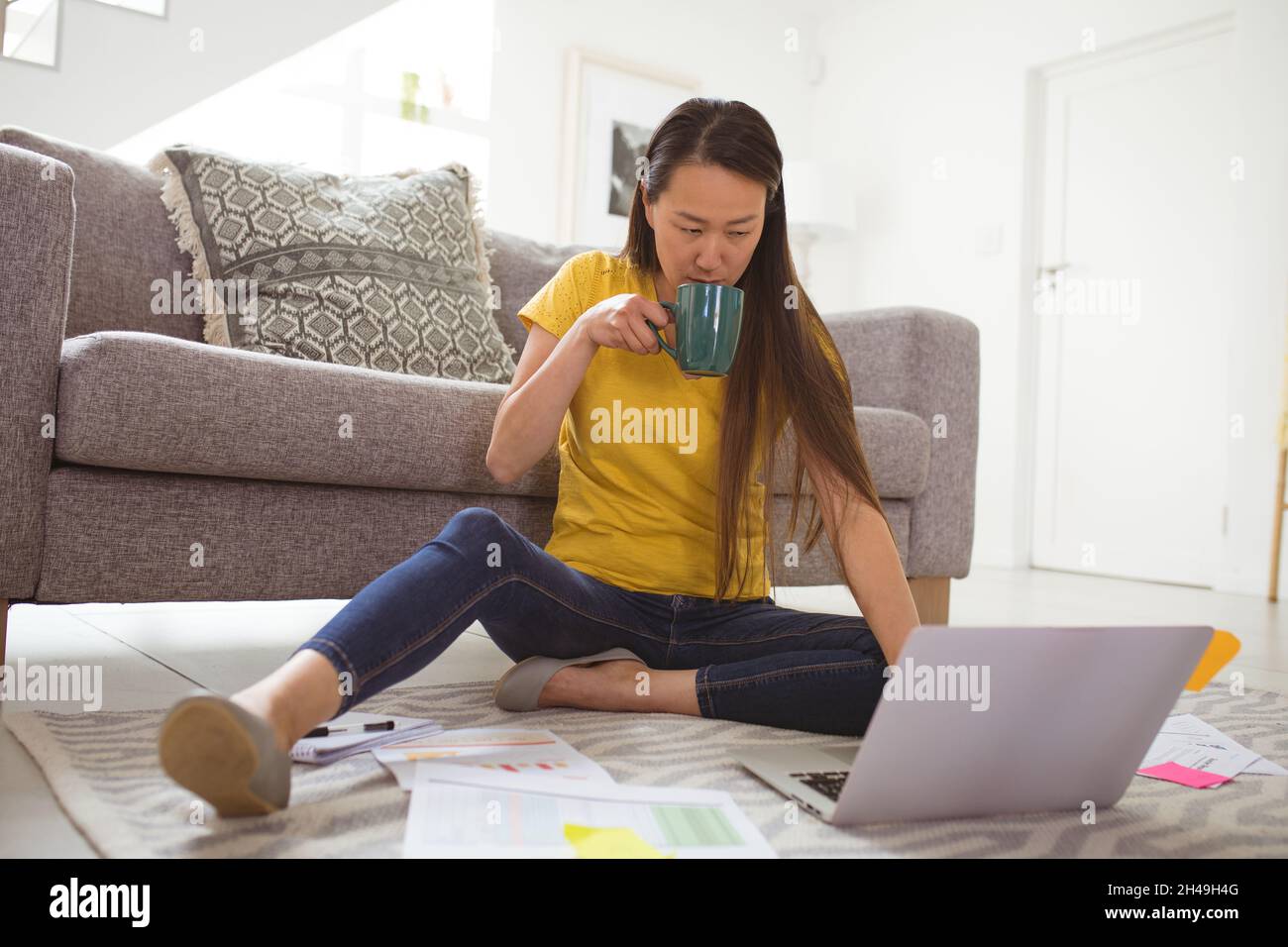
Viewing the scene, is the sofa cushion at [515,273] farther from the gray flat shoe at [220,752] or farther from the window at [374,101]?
the window at [374,101]

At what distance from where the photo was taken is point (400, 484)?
153 cm

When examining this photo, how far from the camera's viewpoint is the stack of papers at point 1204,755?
1145 mm

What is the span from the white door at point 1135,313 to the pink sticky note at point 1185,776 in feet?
8.77

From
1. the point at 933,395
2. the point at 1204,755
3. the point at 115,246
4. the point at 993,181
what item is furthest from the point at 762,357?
the point at 993,181

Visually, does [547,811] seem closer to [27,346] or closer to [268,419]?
[268,419]

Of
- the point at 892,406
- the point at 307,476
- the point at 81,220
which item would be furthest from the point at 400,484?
the point at 892,406

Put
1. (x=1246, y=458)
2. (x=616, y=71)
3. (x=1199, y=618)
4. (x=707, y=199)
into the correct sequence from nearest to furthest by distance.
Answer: (x=707, y=199), (x=1199, y=618), (x=1246, y=458), (x=616, y=71)

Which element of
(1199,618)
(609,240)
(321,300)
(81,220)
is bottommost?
(1199,618)

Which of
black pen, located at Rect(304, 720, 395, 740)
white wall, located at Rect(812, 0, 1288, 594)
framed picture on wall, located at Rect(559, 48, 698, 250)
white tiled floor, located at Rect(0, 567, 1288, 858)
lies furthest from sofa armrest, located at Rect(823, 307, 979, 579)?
framed picture on wall, located at Rect(559, 48, 698, 250)

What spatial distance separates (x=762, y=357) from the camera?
4.40 ft

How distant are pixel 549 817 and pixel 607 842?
7cm

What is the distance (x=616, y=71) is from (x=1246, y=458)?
2.78m

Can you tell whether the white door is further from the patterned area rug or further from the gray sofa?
the patterned area rug
